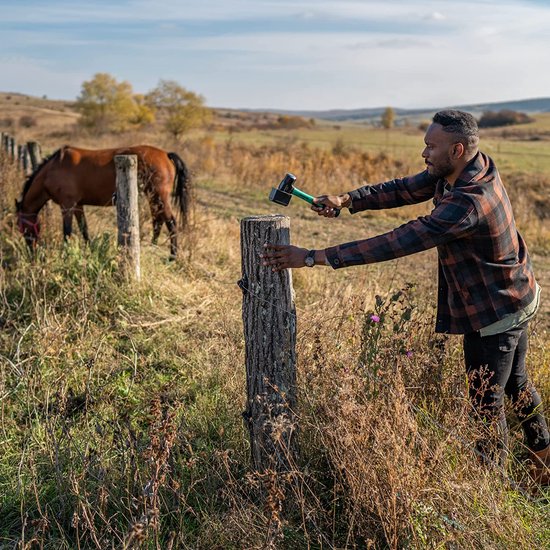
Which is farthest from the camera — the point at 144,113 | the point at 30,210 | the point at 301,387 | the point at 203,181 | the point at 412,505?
the point at 144,113

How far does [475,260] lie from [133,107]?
48386mm

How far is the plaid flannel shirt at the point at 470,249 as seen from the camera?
118 inches

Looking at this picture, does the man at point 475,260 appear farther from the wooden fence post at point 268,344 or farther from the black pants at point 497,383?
the wooden fence post at point 268,344

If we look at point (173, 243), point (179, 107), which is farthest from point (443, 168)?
point (179, 107)

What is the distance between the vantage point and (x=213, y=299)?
6.58 meters

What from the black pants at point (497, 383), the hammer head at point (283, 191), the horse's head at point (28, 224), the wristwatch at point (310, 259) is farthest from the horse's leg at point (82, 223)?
the black pants at point (497, 383)

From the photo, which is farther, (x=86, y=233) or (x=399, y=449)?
(x=86, y=233)

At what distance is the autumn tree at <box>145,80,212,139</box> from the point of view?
41.9 metres

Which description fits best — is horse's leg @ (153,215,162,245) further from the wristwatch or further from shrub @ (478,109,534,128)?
shrub @ (478,109,534,128)

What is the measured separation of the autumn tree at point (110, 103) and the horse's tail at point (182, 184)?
4060 centimetres

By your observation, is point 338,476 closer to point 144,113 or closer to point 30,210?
point 30,210

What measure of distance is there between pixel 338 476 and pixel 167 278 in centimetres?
420

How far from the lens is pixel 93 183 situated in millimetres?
8766

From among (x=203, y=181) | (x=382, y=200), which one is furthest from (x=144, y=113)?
(x=382, y=200)
